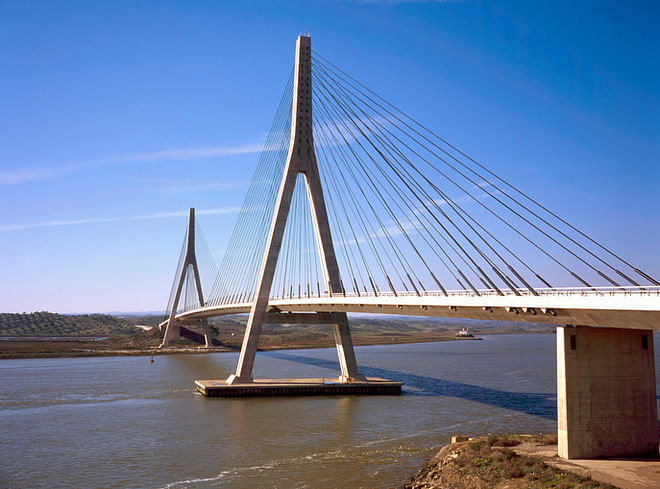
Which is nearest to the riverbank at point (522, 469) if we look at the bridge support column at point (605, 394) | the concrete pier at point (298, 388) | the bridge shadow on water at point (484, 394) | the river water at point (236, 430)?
the bridge support column at point (605, 394)

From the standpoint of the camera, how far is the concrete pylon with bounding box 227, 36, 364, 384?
41.3 metres

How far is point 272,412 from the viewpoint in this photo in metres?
33.4

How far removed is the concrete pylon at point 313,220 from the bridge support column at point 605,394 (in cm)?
2262

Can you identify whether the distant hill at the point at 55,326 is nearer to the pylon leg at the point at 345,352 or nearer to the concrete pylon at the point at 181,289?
the concrete pylon at the point at 181,289

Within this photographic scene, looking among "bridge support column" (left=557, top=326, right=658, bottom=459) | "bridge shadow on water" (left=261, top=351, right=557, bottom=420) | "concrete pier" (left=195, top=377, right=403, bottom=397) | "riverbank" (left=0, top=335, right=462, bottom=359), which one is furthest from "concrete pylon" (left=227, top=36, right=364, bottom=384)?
"riverbank" (left=0, top=335, right=462, bottom=359)

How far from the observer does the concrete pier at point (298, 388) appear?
3919cm

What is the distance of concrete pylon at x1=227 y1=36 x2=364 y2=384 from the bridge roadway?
556 cm

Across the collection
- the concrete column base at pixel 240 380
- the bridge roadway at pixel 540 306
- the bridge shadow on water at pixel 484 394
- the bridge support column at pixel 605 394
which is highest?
the bridge roadway at pixel 540 306

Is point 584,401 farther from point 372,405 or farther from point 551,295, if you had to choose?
point 372,405

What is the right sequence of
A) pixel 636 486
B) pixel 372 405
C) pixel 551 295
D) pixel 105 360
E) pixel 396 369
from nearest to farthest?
pixel 636 486, pixel 551 295, pixel 372 405, pixel 396 369, pixel 105 360

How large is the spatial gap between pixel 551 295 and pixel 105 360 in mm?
64354

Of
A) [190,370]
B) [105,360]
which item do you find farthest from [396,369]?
[105,360]

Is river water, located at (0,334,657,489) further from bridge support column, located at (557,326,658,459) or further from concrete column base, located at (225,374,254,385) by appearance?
bridge support column, located at (557,326,658,459)

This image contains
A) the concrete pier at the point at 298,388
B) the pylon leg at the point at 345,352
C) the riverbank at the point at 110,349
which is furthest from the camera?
the riverbank at the point at 110,349
